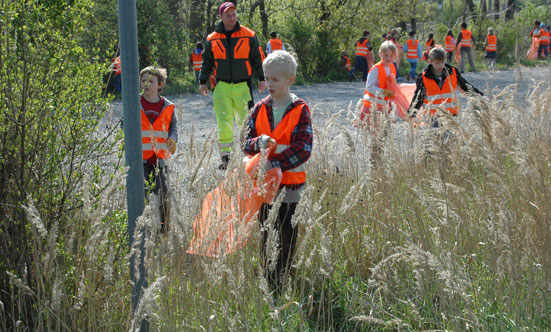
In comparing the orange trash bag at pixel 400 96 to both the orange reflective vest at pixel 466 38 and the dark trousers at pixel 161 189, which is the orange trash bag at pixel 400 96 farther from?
the orange reflective vest at pixel 466 38

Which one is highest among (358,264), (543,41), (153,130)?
(543,41)

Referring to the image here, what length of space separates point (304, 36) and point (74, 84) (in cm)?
1983

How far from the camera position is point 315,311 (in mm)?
3432

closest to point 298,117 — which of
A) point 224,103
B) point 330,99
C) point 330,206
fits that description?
point 330,206

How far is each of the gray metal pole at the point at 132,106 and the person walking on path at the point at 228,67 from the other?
4946 millimetres

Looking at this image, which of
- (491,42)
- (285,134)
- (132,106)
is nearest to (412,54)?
(491,42)

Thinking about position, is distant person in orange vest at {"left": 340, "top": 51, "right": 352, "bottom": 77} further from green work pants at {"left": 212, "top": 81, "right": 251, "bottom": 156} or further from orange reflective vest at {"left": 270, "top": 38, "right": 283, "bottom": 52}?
green work pants at {"left": 212, "top": 81, "right": 251, "bottom": 156}

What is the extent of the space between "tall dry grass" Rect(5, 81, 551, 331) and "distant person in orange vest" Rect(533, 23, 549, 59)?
29.8 m

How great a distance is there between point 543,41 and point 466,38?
27.3 feet

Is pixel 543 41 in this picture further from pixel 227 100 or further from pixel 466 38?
pixel 227 100

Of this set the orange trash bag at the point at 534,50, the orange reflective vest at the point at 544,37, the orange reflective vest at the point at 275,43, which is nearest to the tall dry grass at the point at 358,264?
the orange reflective vest at the point at 275,43

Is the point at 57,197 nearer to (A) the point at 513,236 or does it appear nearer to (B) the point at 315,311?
(B) the point at 315,311

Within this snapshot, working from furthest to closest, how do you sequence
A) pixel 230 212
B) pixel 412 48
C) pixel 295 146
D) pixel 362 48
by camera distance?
1. pixel 412 48
2. pixel 362 48
3. pixel 295 146
4. pixel 230 212

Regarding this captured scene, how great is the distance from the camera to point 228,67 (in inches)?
299
